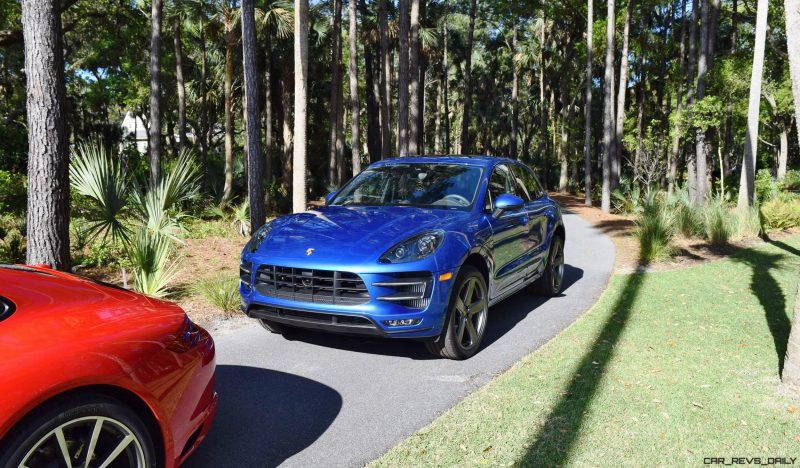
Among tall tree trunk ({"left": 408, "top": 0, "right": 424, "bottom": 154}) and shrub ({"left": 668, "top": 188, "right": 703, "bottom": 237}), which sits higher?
tall tree trunk ({"left": 408, "top": 0, "right": 424, "bottom": 154})

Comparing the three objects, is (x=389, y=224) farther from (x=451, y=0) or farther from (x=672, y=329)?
(x=451, y=0)

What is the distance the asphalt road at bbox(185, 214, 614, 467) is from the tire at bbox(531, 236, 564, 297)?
78 centimetres

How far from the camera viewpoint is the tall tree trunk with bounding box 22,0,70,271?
603 centimetres

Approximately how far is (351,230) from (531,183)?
11.4 ft

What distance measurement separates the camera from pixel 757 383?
4.41m

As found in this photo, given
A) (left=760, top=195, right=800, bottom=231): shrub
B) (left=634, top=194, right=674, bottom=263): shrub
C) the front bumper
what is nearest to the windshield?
the front bumper

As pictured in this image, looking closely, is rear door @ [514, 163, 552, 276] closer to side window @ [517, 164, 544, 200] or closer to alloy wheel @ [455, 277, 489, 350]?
side window @ [517, 164, 544, 200]

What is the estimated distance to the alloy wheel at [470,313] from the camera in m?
5.04

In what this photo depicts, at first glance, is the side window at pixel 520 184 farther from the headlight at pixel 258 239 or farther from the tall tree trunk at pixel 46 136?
the tall tree trunk at pixel 46 136

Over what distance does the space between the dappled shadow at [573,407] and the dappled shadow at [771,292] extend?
140 centimetres

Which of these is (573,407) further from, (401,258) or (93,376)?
(93,376)

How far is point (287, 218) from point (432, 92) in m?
53.0

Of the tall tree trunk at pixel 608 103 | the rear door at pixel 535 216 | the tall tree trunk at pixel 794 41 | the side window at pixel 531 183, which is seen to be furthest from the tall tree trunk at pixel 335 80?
the tall tree trunk at pixel 794 41

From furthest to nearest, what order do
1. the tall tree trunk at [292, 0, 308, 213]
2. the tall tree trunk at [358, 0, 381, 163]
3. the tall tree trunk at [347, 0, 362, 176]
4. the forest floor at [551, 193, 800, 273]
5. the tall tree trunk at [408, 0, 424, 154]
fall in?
the tall tree trunk at [358, 0, 381, 163] < the tall tree trunk at [347, 0, 362, 176] < the tall tree trunk at [408, 0, 424, 154] < the tall tree trunk at [292, 0, 308, 213] < the forest floor at [551, 193, 800, 273]
